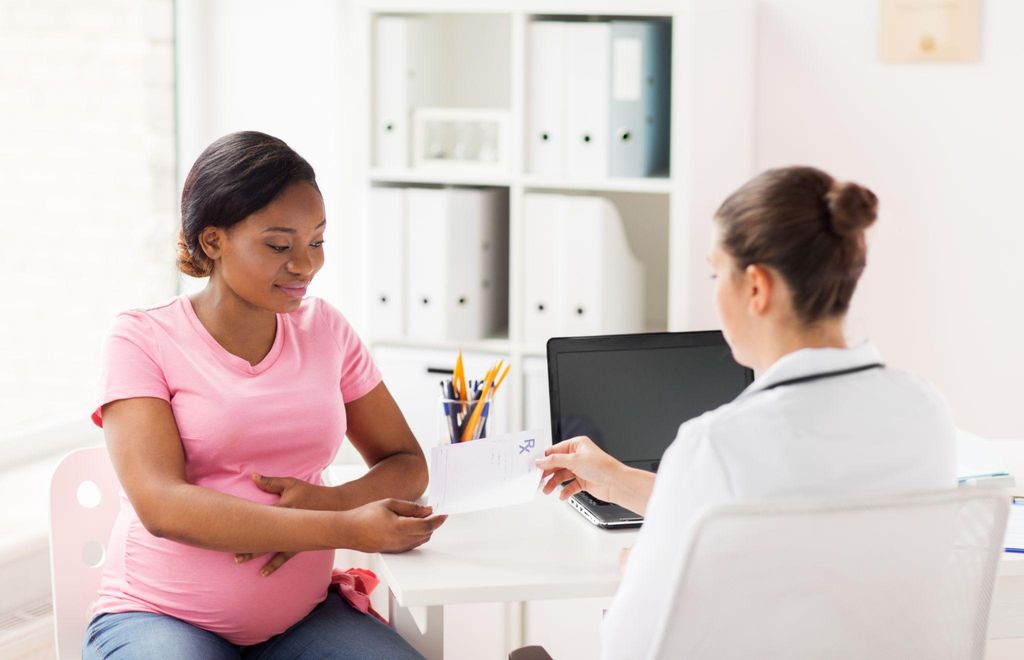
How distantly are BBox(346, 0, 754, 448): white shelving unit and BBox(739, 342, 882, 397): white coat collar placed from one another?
1250 mm

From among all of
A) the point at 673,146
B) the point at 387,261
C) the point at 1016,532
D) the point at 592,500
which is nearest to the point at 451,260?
the point at 387,261

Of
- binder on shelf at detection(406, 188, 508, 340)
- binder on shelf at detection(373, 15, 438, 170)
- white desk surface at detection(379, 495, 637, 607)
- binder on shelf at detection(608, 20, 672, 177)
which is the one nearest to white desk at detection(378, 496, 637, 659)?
white desk surface at detection(379, 495, 637, 607)

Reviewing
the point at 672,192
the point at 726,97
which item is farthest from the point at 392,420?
the point at 726,97

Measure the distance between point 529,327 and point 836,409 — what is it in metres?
1.41

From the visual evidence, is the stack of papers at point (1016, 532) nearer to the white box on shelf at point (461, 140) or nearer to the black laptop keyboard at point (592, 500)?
the black laptop keyboard at point (592, 500)

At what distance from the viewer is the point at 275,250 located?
1.70 metres

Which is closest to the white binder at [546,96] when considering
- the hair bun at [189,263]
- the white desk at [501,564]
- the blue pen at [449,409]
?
the blue pen at [449,409]

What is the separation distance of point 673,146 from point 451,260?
547 millimetres

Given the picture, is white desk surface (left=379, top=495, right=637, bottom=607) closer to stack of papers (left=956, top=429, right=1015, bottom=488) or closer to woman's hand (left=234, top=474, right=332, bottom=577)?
woman's hand (left=234, top=474, right=332, bottom=577)

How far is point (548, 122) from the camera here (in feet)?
8.23

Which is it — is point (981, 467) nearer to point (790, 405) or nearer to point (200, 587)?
point (790, 405)

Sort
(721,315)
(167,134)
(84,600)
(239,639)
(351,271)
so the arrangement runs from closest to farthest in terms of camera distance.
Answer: (721,315) → (239,639) → (84,600) → (351,271) → (167,134)

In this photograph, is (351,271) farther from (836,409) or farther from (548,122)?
(836,409)

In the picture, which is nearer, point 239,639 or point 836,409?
point 836,409
